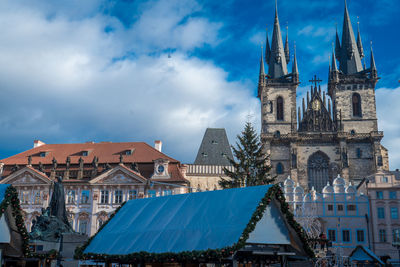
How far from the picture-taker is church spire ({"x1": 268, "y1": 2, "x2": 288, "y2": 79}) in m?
65.8

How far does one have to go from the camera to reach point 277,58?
66.7 metres

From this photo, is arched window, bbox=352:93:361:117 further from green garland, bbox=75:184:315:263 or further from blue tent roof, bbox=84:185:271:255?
green garland, bbox=75:184:315:263

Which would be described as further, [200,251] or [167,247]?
[167,247]

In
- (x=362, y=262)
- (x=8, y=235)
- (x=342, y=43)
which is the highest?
(x=342, y=43)

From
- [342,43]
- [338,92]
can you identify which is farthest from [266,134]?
[342,43]

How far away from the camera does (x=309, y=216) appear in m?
40.2

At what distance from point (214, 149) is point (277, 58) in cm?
1972

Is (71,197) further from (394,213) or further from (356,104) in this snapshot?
(356,104)

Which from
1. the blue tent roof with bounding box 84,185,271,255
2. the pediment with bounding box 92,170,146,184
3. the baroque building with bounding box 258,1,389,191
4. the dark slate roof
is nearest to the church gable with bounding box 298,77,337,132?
the baroque building with bounding box 258,1,389,191

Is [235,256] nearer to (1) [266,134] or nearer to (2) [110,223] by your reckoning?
(2) [110,223]

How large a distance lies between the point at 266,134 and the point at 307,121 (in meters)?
6.63

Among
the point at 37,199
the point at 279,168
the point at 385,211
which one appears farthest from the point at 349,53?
the point at 37,199

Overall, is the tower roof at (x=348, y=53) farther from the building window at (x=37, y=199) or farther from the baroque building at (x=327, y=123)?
the building window at (x=37, y=199)

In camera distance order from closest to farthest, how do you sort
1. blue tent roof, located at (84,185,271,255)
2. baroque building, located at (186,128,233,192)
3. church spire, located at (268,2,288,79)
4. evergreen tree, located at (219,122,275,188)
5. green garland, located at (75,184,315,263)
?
green garland, located at (75,184,315,263)
blue tent roof, located at (84,185,271,255)
evergreen tree, located at (219,122,275,188)
baroque building, located at (186,128,233,192)
church spire, located at (268,2,288,79)
